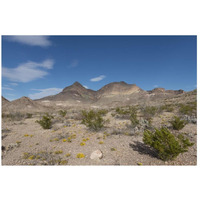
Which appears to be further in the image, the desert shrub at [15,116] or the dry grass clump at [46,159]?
the desert shrub at [15,116]

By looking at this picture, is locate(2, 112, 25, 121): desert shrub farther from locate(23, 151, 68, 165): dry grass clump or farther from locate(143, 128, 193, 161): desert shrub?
locate(143, 128, 193, 161): desert shrub

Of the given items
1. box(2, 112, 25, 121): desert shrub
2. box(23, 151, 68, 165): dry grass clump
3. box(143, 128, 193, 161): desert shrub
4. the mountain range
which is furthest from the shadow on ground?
the mountain range

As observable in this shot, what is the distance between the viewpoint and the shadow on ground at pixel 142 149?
422 centimetres

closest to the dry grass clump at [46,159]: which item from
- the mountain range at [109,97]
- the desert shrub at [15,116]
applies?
the desert shrub at [15,116]

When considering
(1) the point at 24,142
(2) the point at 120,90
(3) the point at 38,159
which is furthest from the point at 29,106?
(2) the point at 120,90

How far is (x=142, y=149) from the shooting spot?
15.4 ft

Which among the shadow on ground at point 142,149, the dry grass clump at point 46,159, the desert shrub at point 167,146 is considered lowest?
the dry grass clump at point 46,159

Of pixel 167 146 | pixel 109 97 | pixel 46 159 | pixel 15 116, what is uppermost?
pixel 109 97

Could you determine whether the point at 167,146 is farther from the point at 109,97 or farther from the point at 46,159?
the point at 109,97

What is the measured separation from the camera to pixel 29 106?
1706 inches

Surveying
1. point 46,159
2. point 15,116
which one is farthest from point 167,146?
point 15,116

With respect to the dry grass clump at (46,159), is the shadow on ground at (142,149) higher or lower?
higher

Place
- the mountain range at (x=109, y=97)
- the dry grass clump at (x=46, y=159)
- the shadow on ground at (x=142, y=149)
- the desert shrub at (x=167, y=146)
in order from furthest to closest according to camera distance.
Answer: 1. the mountain range at (x=109, y=97)
2. the shadow on ground at (x=142, y=149)
3. the dry grass clump at (x=46, y=159)
4. the desert shrub at (x=167, y=146)

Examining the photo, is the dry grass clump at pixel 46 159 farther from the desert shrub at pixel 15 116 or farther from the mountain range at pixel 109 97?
the mountain range at pixel 109 97
